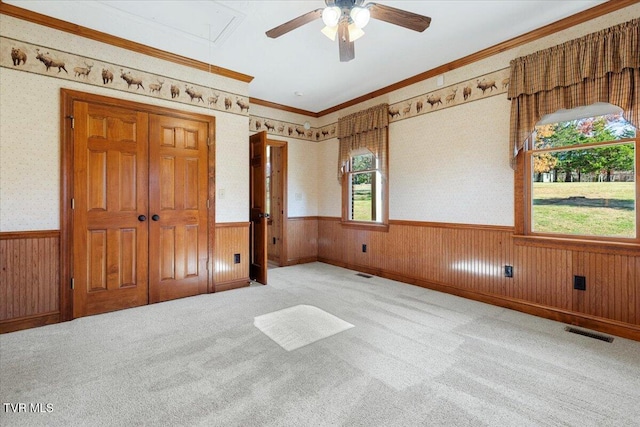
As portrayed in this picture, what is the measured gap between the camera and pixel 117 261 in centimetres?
330

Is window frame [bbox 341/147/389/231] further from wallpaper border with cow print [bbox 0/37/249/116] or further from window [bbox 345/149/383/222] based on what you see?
wallpaper border with cow print [bbox 0/37/249/116]

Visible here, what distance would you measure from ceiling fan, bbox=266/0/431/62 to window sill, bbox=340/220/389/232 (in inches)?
117

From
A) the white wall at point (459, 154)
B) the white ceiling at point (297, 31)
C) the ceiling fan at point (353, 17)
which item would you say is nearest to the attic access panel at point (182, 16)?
the white ceiling at point (297, 31)

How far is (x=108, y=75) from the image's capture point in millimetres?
3242

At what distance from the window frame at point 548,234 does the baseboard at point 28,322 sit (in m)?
4.85

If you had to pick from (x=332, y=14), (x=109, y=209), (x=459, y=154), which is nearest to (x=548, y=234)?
(x=459, y=154)

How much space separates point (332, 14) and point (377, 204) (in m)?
3.30

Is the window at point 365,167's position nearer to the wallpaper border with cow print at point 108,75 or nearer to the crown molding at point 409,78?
the crown molding at point 409,78

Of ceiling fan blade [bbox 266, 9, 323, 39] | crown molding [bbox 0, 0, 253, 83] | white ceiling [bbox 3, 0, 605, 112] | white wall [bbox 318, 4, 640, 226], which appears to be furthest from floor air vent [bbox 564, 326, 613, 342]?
crown molding [bbox 0, 0, 253, 83]

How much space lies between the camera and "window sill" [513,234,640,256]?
2619 millimetres

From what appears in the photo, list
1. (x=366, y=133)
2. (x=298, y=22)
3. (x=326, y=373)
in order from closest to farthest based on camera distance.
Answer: (x=326, y=373), (x=298, y=22), (x=366, y=133)

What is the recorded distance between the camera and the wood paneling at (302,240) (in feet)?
18.7

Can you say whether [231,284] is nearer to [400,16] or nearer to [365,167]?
[365,167]

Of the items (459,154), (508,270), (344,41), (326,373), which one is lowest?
(326,373)
